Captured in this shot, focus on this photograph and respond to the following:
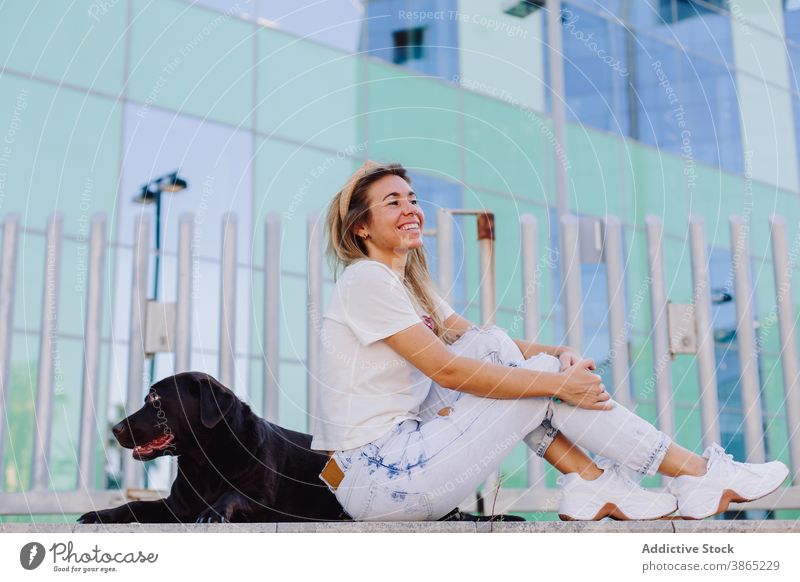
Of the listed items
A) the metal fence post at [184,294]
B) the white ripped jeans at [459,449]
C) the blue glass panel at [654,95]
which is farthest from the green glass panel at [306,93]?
the white ripped jeans at [459,449]

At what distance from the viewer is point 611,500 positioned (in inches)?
146

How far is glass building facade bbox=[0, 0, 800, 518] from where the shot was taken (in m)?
10.9

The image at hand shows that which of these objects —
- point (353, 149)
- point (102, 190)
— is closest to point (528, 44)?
point (353, 149)

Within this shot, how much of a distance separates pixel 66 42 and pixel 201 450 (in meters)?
8.75

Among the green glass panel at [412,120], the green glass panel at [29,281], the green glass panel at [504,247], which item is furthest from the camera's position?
the green glass panel at [412,120]

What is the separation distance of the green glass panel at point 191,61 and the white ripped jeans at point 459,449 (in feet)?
29.0

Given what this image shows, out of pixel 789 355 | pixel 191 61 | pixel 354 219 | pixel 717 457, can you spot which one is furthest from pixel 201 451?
pixel 191 61

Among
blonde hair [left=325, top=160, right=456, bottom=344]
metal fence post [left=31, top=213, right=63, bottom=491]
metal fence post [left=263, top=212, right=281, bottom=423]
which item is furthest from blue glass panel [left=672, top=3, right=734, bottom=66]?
blonde hair [left=325, top=160, right=456, bottom=344]

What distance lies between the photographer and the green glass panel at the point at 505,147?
611 inches

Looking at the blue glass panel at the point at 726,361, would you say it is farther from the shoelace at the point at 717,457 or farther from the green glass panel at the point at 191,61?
the shoelace at the point at 717,457

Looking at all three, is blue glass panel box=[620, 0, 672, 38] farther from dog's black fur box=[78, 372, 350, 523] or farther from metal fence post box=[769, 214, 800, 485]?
dog's black fur box=[78, 372, 350, 523]

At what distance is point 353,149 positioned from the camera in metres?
14.1

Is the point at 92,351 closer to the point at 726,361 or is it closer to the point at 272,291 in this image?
the point at 272,291
